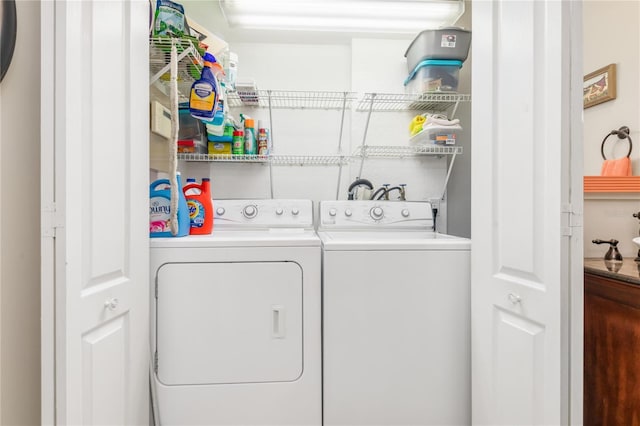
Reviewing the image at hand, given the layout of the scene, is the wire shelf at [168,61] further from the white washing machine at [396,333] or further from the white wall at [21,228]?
the white washing machine at [396,333]

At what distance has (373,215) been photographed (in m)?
2.08

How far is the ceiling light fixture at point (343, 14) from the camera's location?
6.73ft

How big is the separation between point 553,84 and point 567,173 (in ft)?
0.93

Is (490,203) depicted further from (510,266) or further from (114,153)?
(114,153)

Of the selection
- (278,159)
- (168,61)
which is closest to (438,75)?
(278,159)

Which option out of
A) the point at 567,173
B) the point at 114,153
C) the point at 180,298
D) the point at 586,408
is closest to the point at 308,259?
the point at 180,298

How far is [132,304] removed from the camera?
47.6 inches

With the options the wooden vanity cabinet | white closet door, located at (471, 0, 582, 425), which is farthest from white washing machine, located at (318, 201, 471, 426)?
the wooden vanity cabinet

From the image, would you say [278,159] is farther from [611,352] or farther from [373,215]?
[611,352]

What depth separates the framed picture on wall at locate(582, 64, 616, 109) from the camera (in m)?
1.72

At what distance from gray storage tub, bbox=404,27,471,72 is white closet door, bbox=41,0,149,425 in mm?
1623

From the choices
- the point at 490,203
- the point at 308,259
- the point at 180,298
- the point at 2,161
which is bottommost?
the point at 180,298

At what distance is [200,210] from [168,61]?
0.82 m

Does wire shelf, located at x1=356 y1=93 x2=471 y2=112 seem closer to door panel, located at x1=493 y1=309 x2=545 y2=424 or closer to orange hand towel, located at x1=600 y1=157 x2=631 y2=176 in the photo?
orange hand towel, located at x1=600 y1=157 x2=631 y2=176
